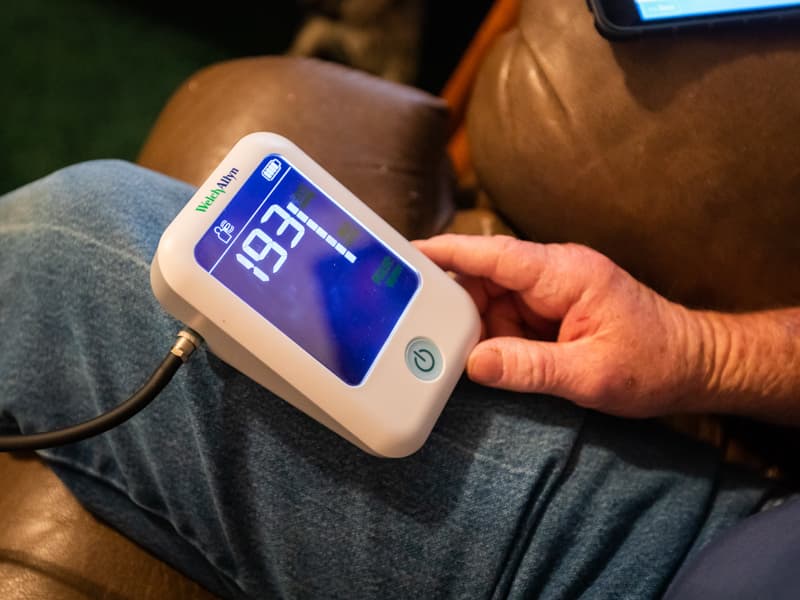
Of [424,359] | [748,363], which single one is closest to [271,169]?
[424,359]

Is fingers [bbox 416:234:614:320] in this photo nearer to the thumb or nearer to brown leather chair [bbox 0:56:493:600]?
the thumb

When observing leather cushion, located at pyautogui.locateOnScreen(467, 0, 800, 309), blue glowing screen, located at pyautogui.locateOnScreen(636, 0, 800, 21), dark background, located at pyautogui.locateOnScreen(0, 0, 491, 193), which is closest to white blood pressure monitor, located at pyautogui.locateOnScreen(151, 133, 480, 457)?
leather cushion, located at pyautogui.locateOnScreen(467, 0, 800, 309)

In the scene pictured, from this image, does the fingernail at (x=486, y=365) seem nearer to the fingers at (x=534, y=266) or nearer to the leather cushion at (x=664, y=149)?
the fingers at (x=534, y=266)

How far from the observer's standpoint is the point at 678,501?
549mm

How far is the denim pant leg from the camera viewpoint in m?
0.51

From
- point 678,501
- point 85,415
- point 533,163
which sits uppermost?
point 533,163

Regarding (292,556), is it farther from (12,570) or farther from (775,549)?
(775,549)

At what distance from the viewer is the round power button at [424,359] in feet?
1.66

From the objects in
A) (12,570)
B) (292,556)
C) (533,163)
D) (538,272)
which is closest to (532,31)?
(533,163)

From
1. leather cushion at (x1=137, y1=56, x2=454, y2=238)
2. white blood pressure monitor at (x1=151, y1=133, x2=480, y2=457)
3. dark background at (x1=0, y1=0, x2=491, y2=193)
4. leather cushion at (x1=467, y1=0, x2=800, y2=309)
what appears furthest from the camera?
dark background at (x1=0, y1=0, x2=491, y2=193)

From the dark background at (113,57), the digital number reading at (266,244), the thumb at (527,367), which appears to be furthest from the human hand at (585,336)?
the dark background at (113,57)

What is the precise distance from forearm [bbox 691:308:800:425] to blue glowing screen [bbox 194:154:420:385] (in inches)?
9.6

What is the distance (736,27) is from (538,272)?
0.24 meters

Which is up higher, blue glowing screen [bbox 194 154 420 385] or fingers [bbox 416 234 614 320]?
fingers [bbox 416 234 614 320]
